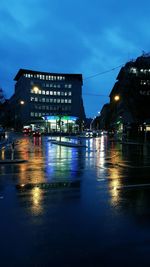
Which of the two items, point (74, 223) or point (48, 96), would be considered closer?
point (74, 223)

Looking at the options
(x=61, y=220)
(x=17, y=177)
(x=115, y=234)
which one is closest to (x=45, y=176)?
(x=17, y=177)

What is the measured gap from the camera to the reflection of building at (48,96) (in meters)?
180

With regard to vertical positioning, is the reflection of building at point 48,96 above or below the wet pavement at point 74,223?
above

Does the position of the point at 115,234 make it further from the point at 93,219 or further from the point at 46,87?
the point at 46,87

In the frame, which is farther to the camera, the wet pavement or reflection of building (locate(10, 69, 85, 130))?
reflection of building (locate(10, 69, 85, 130))

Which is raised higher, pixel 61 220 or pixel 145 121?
pixel 145 121

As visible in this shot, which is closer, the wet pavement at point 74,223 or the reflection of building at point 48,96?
the wet pavement at point 74,223

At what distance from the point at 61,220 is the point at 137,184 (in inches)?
228

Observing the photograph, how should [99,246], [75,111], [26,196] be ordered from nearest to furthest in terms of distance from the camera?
[99,246] < [26,196] < [75,111]

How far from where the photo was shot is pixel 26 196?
11102 millimetres

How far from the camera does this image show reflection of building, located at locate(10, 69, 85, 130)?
180375 mm

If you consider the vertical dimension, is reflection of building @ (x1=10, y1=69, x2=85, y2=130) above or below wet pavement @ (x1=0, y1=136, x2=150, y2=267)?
above

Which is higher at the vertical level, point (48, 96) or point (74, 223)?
point (48, 96)

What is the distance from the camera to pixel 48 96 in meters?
185
